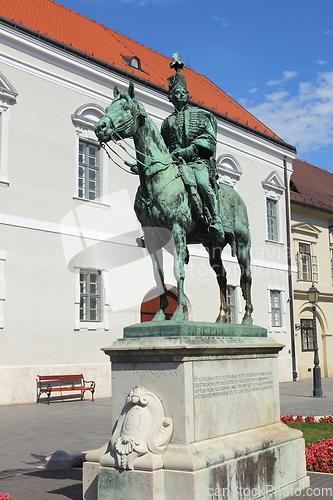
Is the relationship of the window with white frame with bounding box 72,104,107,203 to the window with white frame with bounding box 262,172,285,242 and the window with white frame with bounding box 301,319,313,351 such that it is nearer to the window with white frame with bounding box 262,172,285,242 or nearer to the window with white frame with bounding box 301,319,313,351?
the window with white frame with bounding box 262,172,285,242

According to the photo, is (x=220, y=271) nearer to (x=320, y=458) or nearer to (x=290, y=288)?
(x=320, y=458)

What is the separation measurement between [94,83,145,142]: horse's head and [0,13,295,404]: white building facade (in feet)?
33.8

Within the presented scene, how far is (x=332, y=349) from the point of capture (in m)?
28.8

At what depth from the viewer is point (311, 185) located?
1277 inches

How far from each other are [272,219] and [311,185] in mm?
7254

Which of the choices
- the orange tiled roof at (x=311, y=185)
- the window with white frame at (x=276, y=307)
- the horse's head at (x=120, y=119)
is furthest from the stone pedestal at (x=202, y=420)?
the orange tiled roof at (x=311, y=185)

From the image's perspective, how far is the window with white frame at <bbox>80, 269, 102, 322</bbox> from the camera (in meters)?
17.7

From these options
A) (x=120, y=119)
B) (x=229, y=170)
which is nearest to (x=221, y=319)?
(x=120, y=119)

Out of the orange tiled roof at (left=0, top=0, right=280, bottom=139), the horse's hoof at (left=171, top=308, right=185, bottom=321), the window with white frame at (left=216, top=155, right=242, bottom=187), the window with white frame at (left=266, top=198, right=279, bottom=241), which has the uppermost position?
the orange tiled roof at (left=0, top=0, right=280, bottom=139)

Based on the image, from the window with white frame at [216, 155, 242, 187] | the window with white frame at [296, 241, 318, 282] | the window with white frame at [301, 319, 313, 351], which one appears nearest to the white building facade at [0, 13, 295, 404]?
the window with white frame at [216, 155, 242, 187]

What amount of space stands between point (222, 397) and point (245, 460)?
598 millimetres

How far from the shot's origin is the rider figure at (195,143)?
21.5 feet

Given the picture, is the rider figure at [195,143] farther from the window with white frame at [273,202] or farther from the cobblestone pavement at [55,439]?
the window with white frame at [273,202]

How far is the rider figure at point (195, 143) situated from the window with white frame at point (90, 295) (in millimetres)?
11213
